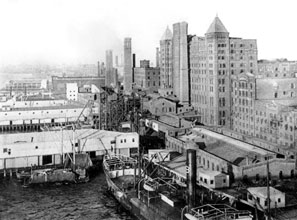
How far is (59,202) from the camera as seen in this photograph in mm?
33062

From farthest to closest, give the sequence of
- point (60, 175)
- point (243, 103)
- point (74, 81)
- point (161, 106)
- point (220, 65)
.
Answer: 1. point (74, 81)
2. point (161, 106)
3. point (220, 65)
4. point (243, 103)
5. point (60, 175)

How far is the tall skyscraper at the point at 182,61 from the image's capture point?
70.7m

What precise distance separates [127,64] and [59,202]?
62.2 meters

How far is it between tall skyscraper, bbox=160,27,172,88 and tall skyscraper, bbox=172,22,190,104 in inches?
271

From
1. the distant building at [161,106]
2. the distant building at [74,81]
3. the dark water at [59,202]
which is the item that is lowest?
the dark water at [59,202]

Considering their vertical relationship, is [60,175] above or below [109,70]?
below

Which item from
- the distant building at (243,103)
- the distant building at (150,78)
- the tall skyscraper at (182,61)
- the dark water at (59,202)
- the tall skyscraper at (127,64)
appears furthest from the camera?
the tall skyscraper at (127,64)

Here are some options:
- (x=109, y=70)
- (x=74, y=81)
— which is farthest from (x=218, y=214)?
(x=74, y=81)

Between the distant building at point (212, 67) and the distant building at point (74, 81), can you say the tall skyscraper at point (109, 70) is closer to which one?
the distant building at point (74, 81)

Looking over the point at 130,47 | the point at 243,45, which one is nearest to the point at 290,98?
the point at 243,45

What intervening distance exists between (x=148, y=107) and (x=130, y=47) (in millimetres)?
29840

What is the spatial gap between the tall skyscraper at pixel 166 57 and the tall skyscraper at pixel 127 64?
10.1 metres

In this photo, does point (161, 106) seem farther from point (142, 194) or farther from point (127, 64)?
point (142, 194)

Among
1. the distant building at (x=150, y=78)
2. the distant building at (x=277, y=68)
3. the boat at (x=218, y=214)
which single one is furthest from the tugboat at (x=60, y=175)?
the distant building at (x=150, y=78)
